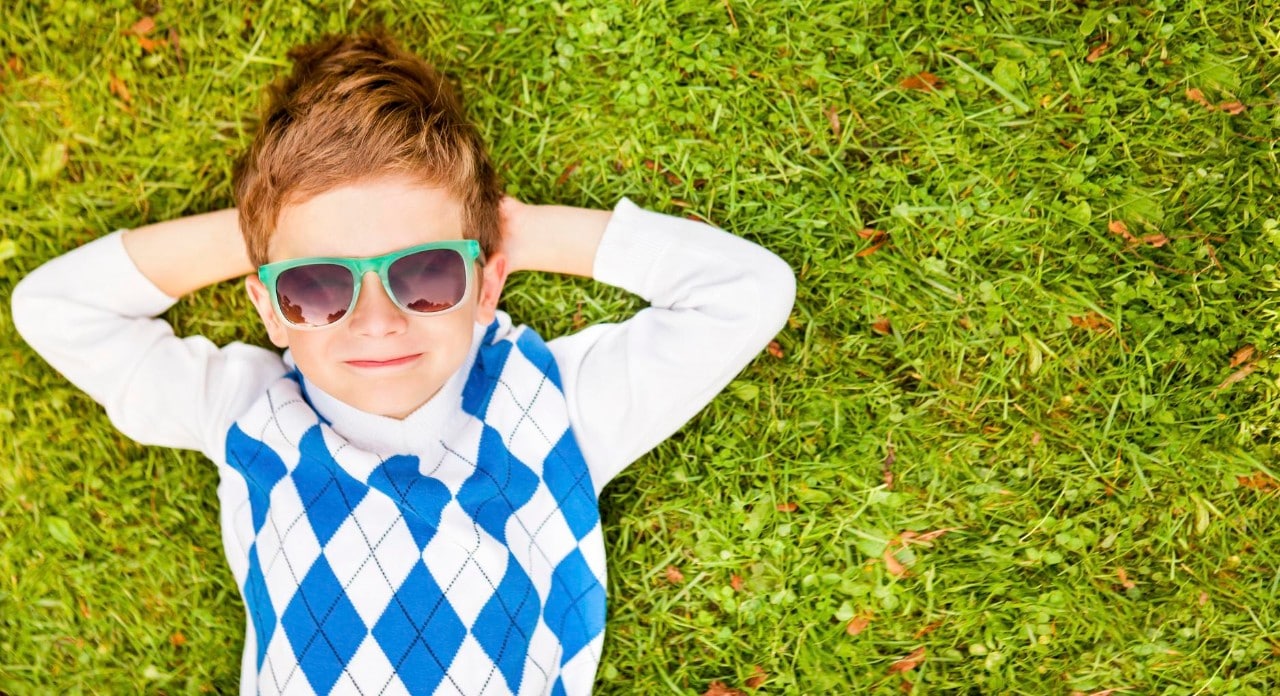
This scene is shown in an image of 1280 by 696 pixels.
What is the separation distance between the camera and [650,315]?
9.93ft

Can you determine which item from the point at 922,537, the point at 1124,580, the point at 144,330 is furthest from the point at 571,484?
the point at 1124,580

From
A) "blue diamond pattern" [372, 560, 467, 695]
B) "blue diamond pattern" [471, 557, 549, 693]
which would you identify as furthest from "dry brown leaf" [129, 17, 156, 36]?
"blue diamond pattern" [471, 557, 549, 693]

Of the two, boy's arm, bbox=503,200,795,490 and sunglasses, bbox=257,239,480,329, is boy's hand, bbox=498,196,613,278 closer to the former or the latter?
boy's arm, bbox=503,200,795,490

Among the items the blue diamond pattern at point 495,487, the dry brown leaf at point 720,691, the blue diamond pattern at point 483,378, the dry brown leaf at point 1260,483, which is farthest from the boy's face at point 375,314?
the dry brown leaf at point 1260,483

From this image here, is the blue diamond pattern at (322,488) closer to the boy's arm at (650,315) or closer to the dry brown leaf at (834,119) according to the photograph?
the boy's arm at (650,315)

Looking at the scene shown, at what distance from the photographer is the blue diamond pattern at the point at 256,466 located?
9.28 feet

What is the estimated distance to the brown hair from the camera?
8.30 ft

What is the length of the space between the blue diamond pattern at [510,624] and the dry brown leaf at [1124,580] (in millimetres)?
2182

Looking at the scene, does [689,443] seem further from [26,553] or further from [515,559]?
[26,553]

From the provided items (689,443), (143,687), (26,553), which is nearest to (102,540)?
(26,553)

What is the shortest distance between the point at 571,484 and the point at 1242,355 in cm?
254

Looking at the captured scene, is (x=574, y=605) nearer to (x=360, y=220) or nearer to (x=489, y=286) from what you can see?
(x=489, y=286)

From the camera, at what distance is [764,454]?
3307 mm

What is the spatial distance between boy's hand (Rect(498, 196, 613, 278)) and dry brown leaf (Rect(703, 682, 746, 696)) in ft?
5.39
